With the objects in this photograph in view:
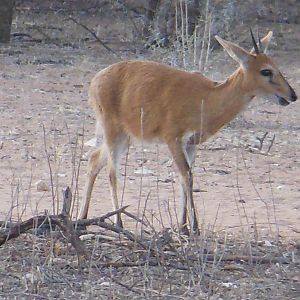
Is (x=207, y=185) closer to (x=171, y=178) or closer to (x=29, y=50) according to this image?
(x=171, y=178)

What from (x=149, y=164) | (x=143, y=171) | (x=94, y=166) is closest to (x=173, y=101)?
(x=94, y=166)

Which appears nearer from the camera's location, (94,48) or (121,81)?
(121,81)

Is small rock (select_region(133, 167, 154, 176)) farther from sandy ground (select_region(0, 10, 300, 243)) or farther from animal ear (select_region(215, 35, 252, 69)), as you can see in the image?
animal ear (select_region(215, 35, 252, 69))

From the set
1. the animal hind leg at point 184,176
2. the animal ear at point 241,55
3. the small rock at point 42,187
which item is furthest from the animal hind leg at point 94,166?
the animal ear at point 241,55

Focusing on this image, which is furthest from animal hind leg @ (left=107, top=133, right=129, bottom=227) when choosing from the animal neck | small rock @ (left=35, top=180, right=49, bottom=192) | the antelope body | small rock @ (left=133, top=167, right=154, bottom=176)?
small rock @ (left=133, top=167, right=154, bottom=176)

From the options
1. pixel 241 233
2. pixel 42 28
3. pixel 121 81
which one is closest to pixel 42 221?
pixel 241 233

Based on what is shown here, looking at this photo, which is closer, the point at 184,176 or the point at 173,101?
the point at 184,176

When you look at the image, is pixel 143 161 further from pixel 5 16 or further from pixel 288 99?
pixel 5 16

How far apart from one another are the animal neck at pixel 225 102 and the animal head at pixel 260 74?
62 millimetres

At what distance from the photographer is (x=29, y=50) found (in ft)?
63.0

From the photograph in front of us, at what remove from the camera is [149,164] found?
10.4 metres

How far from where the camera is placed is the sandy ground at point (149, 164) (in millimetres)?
8273

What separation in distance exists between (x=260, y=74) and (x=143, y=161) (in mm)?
2289

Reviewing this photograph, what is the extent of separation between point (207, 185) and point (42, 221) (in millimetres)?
3316
